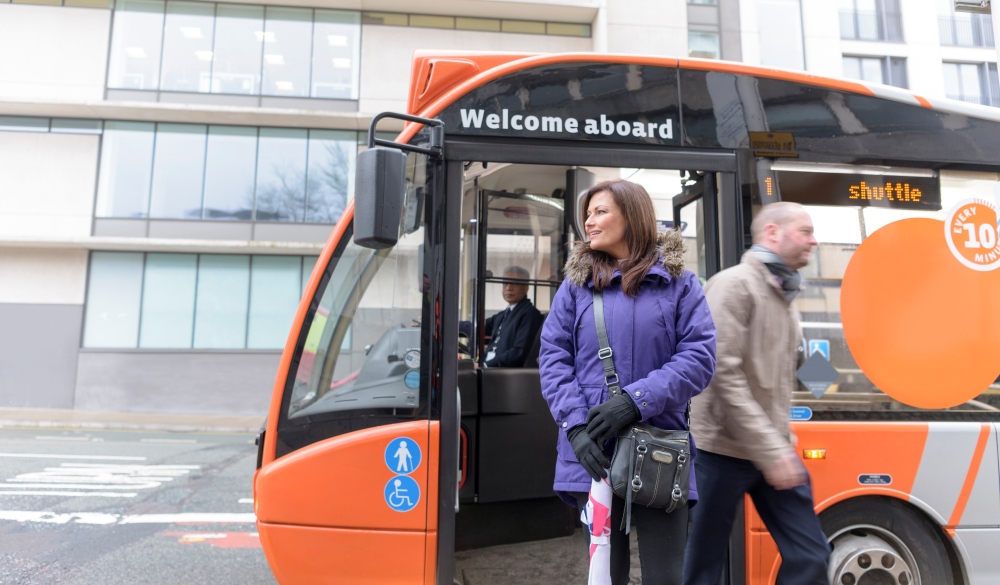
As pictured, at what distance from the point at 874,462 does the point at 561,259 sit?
2637 millimetres

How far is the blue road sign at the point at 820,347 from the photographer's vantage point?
114 inches

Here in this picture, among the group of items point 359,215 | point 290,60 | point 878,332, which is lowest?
point 878,332

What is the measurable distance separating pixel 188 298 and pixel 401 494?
15184 millimetres

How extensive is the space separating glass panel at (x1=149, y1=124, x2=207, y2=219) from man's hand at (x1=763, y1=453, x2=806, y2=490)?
16485 mm

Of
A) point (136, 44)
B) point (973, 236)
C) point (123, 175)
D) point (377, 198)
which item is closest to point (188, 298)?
point (123, 175)

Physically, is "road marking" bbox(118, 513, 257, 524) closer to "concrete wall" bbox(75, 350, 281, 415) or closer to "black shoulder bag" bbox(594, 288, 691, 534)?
"black shoulder bag" bbox(594, 288, 691, 534)

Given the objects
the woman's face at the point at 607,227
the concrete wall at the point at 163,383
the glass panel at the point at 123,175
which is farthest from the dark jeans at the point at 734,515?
the glass panel at the point at 123,175

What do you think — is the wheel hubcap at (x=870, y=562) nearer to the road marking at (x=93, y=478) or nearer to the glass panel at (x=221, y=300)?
the road marking at (x=93, y=478)

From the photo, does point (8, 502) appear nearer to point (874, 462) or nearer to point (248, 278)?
point (874, 462)

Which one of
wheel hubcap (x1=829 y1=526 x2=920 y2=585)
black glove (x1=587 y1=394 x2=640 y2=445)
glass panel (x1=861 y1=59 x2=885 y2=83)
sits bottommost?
wheel hubcap (x1=829 y1=526 x2=920 y2=585)

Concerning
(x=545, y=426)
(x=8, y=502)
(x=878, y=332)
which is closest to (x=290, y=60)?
(x=8, y=502)

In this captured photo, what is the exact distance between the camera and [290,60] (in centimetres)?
1648

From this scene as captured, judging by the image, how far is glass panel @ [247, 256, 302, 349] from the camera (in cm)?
1591

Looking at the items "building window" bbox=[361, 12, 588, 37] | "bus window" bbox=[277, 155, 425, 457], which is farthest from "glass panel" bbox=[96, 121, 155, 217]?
"bus window" bbox=[277, 155, 425, 457]
